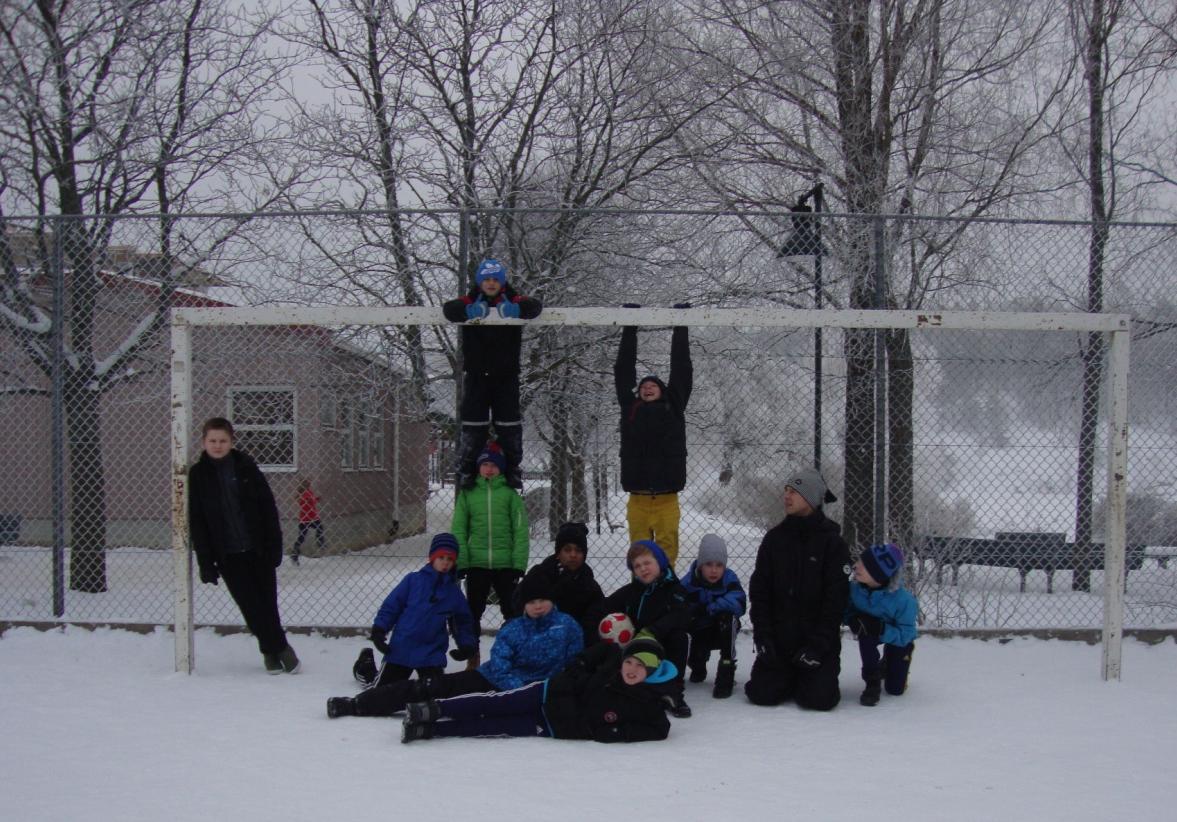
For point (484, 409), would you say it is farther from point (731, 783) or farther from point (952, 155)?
point (952, 155)

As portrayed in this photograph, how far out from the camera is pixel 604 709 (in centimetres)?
447

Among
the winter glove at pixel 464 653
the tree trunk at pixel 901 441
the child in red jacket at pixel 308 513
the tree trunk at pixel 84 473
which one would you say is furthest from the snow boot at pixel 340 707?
the child in red jacket at pixel 308 513

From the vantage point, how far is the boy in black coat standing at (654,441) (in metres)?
5.83

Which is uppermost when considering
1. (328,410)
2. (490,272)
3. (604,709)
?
(490,272)

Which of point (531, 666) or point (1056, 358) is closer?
point (531, 666)

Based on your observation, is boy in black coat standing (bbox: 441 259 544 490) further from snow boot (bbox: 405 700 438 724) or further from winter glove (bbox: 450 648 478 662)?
snow boot (bbox: 405 700 438 724)

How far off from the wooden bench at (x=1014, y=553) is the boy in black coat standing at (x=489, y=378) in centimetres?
341

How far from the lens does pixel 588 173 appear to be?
10508 mm

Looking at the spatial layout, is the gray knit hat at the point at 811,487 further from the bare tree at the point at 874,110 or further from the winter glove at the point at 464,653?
Answer: the bare tree at the point at 874,110

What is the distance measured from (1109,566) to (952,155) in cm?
565

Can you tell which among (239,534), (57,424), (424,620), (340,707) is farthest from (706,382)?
(57,424)

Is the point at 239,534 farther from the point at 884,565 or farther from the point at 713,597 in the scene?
the point at 884,565

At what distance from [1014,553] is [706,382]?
8.69 feet

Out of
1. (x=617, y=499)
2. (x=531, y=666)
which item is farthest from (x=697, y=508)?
(x=531, y=666)
